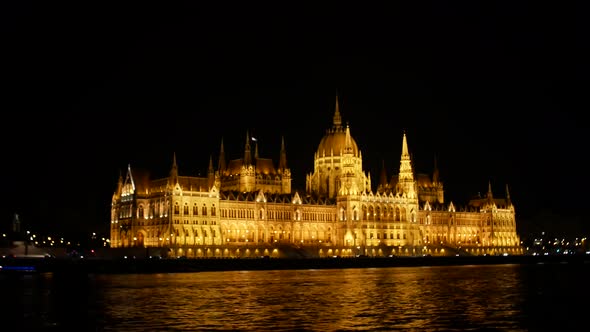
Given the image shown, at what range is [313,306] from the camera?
5106 cm

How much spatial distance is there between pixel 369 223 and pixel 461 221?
32.5 meters

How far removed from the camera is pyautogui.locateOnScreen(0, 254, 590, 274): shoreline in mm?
103375

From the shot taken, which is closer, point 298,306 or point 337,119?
point 298,306

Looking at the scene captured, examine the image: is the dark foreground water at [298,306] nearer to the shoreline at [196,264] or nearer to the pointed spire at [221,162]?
the shoreline at [196,264]

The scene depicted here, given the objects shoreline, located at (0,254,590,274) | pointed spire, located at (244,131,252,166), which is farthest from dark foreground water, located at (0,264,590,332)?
pointed spire, located at (244,131,252,166)

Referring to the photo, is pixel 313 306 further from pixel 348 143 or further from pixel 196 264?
pixel 348 143

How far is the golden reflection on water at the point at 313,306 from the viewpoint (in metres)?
41.9

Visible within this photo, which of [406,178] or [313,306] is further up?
[406,178]

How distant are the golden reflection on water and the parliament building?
55.2 meters

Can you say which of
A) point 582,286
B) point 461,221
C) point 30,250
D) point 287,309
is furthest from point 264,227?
point 287,309

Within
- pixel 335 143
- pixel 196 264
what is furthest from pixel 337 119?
pixel 196 264

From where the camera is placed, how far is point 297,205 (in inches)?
5758

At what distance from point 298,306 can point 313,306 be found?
0.90m

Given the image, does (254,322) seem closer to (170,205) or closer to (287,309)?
(287,309)
